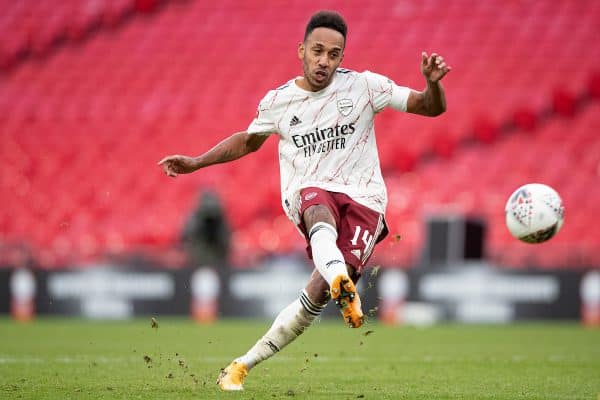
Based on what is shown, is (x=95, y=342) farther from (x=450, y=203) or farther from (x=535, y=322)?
(x=450, y=203)

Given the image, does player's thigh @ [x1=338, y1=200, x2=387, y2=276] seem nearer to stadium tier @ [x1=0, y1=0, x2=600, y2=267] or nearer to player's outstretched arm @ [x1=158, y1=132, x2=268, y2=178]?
player's outstretched arm @ [x1=158, y1=132, x2=268, y2=178]

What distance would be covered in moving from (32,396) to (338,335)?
6699 millimetres

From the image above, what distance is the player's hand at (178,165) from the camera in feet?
20.6

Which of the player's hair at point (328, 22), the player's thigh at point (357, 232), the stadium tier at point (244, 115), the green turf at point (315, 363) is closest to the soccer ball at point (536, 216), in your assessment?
the green turf at point (315, 363)

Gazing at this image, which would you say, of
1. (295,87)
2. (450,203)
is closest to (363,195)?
(295,87)

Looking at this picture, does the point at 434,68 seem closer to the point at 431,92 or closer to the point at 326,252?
the point at 431,92

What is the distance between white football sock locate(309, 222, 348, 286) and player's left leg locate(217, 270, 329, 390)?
12.2 inches

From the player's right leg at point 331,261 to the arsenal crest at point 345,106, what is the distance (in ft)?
1.99

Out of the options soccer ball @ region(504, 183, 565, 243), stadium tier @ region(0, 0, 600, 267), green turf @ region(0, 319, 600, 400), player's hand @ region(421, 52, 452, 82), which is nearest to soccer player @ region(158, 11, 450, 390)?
player's hand @ region(421, 52, 452, 82)

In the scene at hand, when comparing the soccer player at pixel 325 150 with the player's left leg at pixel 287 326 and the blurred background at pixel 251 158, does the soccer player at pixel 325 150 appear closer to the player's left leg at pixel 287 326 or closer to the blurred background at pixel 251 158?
the player's left leg at pixel 287 326

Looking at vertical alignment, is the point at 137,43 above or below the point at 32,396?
above

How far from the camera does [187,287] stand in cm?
1508

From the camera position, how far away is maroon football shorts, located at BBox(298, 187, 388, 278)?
598 cm

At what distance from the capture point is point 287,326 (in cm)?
616
